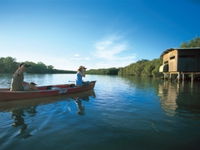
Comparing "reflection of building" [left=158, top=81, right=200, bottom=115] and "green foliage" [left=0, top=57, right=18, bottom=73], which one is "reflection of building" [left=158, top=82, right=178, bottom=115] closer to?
"reflection of building" [left=158, top=81, right=200, bottom=115]

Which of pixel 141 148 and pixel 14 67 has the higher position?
pixel 14 67

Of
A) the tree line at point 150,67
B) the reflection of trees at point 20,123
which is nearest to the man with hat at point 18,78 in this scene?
the reflection of trees at point 20,123

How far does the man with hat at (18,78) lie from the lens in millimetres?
10985

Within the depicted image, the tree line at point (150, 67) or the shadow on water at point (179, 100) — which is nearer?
the shadow on water at point (179, 100)

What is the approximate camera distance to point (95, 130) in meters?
6.09

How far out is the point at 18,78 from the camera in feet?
36.9

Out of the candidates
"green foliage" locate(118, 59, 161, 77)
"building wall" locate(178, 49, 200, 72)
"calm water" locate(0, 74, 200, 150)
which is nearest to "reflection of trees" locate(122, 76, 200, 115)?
"calm water" locate(0, 74, 200, 150)

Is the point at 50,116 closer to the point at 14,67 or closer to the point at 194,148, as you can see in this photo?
the point at 194,148

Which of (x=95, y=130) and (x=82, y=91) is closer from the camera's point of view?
(x=95, y=130)

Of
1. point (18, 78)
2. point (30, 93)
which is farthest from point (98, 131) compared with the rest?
point (18, 78)

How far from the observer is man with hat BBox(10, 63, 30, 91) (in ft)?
36.0

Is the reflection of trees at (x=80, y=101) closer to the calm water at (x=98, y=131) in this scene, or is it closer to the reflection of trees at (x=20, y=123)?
the calm water at (x=98, y=131)

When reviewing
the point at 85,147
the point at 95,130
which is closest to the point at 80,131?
the point at 95,130

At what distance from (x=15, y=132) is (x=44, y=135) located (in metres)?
1.18
